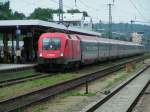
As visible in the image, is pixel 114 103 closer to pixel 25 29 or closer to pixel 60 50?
pixel 60 50

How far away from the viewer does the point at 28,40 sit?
48875 millimetres

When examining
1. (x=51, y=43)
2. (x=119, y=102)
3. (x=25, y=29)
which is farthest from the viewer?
(x=25, y=29)

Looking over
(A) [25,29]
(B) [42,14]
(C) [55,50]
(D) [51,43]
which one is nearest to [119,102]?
(C) [55,50]

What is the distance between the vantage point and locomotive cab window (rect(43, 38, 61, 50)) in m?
35.5

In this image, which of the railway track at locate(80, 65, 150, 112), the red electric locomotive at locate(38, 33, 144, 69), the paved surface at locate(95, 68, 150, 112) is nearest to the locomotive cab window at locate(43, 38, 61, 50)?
the red electric locomotive at locate(38, 33, 144, 69)

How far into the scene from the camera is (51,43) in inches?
1409

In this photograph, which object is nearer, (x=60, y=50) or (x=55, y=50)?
(x=60, y=50)

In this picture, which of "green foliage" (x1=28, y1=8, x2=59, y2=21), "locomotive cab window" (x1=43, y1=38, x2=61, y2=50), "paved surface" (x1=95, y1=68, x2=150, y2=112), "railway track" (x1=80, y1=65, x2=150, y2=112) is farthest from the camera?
"green foliage" (x1=28, y1=8, x2=59, y2=21)

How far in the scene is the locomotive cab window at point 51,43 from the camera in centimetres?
3547

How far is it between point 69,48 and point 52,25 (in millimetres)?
11364

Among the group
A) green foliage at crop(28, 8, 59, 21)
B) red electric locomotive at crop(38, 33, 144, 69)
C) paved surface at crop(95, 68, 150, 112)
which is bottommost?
paved surface at crop(95, 68, 150, 112)

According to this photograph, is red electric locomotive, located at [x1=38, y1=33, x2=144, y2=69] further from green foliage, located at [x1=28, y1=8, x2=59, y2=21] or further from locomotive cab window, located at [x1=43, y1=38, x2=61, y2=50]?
green foliage, located at [x1=28, y1=8, x2=59, y2=21]

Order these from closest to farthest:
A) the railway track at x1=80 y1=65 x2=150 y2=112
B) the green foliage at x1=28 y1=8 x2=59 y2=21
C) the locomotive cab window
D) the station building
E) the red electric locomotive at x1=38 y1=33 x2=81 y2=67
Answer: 1. the railway track at x1=80 y1=65 x2=150 y2=112
2. the red electric locomotive at x1=38 y1=33 x2=81 y2=67
3. the locomotive cab window
4. the station building
5. the green foliage at x1=28 y1=8 x2=59 y2=21

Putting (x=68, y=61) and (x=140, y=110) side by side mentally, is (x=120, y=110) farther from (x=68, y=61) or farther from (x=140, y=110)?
(x=68, y=61)
